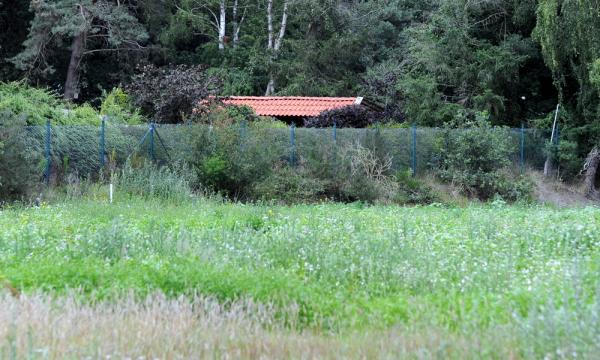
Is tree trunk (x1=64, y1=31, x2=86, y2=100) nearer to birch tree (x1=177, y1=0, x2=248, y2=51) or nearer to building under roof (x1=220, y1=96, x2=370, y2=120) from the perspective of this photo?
birch tree (x1=177, y1=0, x2=248, y2=51)

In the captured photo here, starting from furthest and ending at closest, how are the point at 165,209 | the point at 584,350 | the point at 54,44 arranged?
the point at 54,44
the point at 165,209
the point at 584,350

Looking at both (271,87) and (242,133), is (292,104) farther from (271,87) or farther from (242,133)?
(242,133)

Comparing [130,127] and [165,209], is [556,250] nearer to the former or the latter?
[165,209]

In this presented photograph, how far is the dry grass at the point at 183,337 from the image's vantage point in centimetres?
→ 583

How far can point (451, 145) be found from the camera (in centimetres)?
3009

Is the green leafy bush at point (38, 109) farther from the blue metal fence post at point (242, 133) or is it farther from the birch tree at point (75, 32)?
the birch tree at point (75, 32)

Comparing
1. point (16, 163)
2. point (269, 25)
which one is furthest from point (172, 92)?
point (269, 25)

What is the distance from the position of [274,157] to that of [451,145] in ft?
26.6

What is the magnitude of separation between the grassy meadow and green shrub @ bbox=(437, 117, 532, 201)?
1625cm

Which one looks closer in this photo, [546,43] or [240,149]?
[240,149]

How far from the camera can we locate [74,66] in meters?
45.2

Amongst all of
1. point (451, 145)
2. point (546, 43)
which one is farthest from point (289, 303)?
point (546, 43)

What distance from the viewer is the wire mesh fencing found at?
2462 cm

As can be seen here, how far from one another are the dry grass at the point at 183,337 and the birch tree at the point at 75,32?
36.5 meters
